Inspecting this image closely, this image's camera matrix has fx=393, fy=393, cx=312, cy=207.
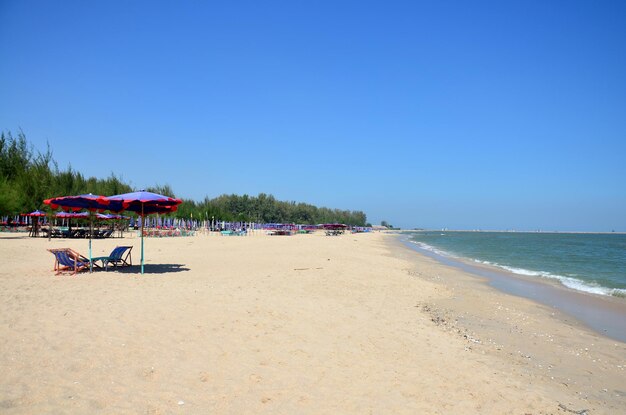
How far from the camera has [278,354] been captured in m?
4.80

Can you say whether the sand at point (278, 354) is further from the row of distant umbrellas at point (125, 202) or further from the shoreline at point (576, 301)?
the row of distant umbrellas at point (125, 202)

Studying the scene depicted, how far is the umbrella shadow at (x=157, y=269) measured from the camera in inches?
435

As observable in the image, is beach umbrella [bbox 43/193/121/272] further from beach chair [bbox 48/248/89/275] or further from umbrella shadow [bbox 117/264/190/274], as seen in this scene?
umbrella shadow [bbox 117/264/190/274]

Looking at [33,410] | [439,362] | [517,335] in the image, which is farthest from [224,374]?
[517,335]

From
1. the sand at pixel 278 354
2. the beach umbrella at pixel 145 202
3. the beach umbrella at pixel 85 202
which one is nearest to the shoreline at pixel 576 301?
the sand at pixel 278 354

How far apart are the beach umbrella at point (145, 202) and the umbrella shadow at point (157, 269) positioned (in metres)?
0.69

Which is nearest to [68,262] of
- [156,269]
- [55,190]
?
[156,269]

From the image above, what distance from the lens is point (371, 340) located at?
570cm

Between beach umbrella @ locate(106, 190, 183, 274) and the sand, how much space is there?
7.79 ft

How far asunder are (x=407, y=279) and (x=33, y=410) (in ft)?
37.2

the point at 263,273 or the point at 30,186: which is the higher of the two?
the point at 30,186

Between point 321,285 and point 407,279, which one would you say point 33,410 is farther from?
point 407,279

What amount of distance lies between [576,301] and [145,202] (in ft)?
41.9

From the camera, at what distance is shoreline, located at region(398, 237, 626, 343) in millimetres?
8633
